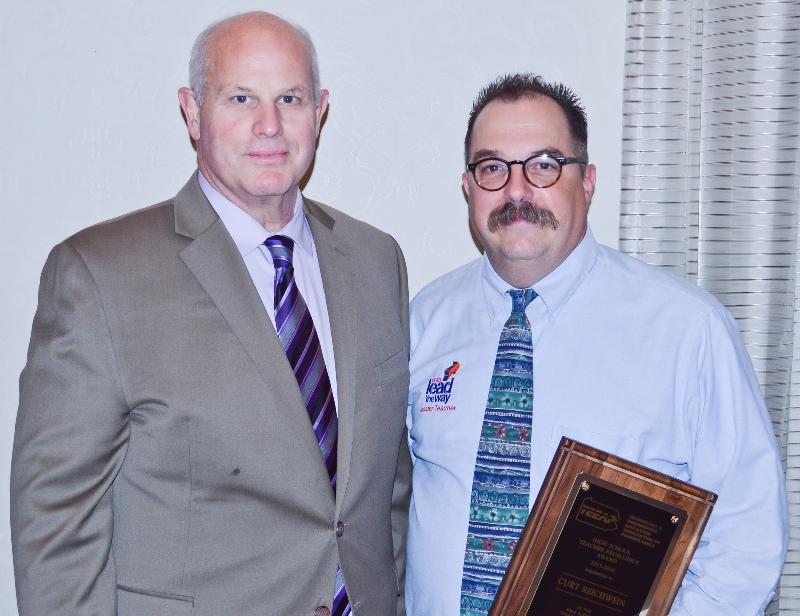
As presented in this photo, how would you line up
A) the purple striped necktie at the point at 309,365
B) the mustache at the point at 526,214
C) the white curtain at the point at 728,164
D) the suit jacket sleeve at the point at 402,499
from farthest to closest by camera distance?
the white curtain at the point at 728,164
the suit jacket sleeve at the point at 402,499
the mustache at the point at 526,214
the purple striped necktie at the point at 309,365

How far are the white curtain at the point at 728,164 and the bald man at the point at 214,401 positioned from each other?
2.59ft

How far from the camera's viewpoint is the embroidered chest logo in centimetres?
186

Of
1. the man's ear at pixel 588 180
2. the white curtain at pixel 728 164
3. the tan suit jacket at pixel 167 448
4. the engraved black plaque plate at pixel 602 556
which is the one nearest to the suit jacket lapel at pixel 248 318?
the tan suit jacket at pixel 167 448

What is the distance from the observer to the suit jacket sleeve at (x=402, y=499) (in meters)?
1.94

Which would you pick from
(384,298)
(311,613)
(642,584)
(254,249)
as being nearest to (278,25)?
(254,249)

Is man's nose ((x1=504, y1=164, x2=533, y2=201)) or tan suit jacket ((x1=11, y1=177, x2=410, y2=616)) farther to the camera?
man's nose ((x1=504, y1=164, x2=533, y2=201))

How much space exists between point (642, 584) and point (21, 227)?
1499mm

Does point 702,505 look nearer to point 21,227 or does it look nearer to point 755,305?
point 755,305

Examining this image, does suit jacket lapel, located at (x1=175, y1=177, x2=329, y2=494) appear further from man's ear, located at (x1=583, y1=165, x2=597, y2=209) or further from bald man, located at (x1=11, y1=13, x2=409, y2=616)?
man's ear, located at (x1=583, y1=165, x2=597, y2=209)

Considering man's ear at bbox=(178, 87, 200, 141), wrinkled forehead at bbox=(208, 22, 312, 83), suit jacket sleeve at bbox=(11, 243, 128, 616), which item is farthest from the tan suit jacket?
wrinkled forehead at bbox=(208, 22, 312, 83)

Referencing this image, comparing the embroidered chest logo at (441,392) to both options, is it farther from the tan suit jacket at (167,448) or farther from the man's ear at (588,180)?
the man's ear at (588,180)

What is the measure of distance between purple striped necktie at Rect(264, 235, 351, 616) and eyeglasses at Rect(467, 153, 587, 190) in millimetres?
431

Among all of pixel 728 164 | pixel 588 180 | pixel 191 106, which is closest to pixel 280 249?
pixel 191 106

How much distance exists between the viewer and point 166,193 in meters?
2.15
